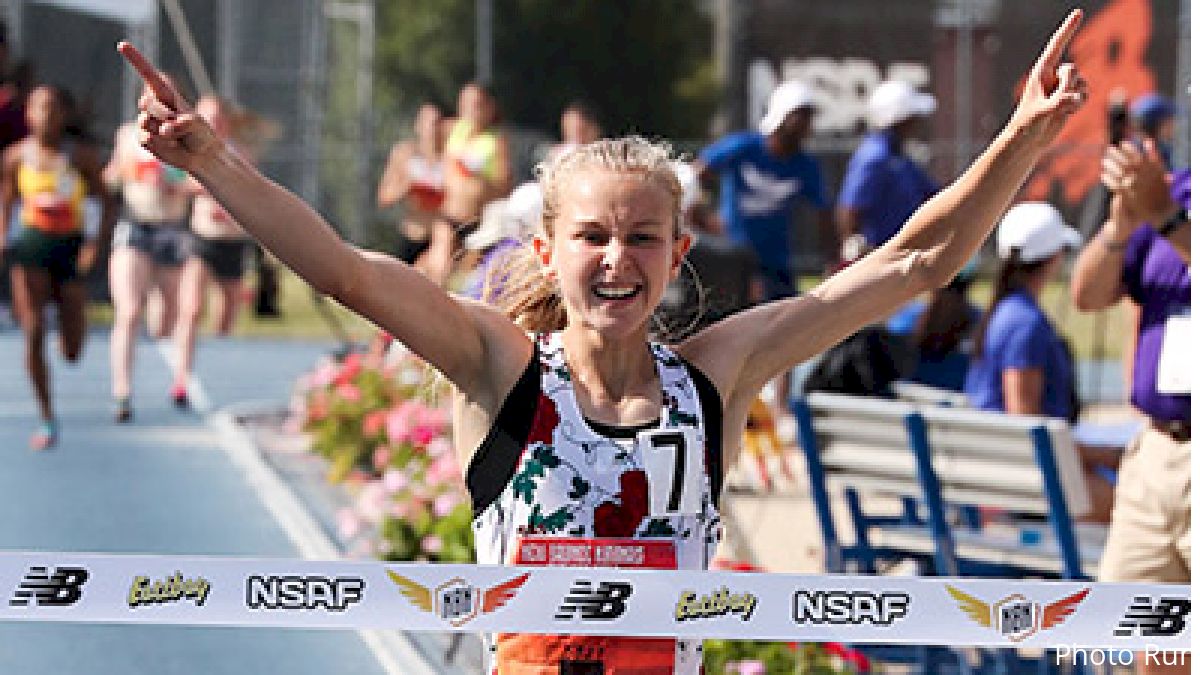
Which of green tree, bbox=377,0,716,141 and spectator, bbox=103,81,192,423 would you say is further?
green tree, bbox=377,0,716,141

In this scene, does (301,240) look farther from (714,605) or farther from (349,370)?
(349,370)

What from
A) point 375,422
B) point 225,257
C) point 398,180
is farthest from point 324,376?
point 225,257

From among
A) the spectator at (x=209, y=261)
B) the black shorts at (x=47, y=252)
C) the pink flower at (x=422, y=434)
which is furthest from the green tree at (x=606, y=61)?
the pink flower at (x=422, y=434)

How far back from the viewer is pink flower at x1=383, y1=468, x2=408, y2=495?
9.21 metres

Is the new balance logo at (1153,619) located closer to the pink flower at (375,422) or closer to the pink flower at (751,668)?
the pink flower at (751,668)

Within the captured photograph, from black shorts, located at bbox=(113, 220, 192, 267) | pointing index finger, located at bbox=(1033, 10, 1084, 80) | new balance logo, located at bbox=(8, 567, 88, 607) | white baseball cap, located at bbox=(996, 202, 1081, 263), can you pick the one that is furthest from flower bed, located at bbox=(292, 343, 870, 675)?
white baseball cap, located at bbox=(996, 202, 1081, 263)

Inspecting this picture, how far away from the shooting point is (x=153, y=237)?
1691 centimetres

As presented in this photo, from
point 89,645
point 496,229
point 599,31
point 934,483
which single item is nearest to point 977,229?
point 934,483

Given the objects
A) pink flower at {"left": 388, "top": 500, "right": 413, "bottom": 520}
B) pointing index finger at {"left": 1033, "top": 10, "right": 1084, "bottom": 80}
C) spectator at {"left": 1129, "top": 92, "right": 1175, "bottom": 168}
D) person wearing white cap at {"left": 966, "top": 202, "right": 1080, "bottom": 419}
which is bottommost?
pink flower at {"left": 388, "top": 500, "right": 413, "bottom": 520}

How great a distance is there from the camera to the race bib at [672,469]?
13.5ft

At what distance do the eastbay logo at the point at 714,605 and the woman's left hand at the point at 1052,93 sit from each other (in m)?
Answer: 0.96

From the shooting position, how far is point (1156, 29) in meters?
36.7

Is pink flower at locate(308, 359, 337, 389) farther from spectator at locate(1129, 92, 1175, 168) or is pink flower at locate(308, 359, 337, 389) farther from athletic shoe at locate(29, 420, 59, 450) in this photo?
spectator at locate(1129, 92, 1175, 168)

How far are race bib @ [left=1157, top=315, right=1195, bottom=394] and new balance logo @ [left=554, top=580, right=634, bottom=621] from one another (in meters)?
2.58
